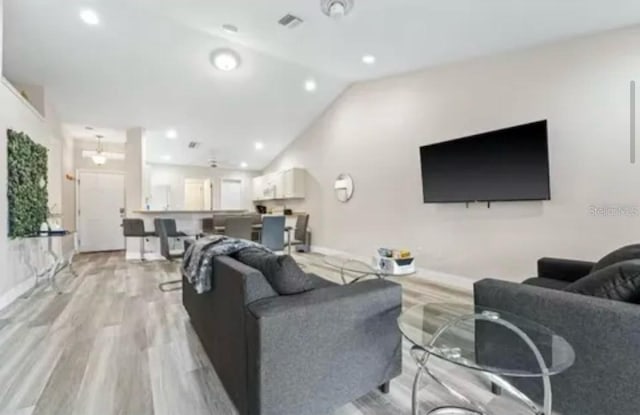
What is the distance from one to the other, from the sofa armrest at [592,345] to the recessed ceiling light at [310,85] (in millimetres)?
5233

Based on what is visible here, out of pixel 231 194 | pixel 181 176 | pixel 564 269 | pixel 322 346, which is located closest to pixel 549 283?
pixel 564 269

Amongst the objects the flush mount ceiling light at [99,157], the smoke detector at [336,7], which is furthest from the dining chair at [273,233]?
the flush mount ceiling light at [99,157]

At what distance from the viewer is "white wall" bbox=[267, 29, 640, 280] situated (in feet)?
9.95

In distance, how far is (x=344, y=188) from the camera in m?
6.35

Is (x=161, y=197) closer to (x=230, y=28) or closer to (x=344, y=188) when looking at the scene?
(x=344, y=188)

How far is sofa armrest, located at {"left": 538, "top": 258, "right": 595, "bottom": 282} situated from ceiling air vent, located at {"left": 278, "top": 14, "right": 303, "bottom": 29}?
3.60 m

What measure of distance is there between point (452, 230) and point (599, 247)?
1600mm

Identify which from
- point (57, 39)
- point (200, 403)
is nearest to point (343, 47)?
point (57, 39)

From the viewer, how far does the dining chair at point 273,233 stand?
5347mm

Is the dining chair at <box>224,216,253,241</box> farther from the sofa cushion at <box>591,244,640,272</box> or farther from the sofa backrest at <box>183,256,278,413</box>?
the sofa cushion at <box>591,244,640,272</box>

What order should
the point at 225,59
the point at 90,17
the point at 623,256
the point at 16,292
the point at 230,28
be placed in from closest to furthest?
the point at 623,256 < the point at 16,292 < the point at 90,17 < the point at 230,28 < the point at 225,59

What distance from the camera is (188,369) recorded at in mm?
2158

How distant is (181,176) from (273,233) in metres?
5.40

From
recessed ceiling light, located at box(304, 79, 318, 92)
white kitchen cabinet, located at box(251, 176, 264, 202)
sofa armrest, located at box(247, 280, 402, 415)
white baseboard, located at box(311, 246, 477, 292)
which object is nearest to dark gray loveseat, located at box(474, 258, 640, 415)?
sofa armrest, located at box(247, 280, 402, 415)
